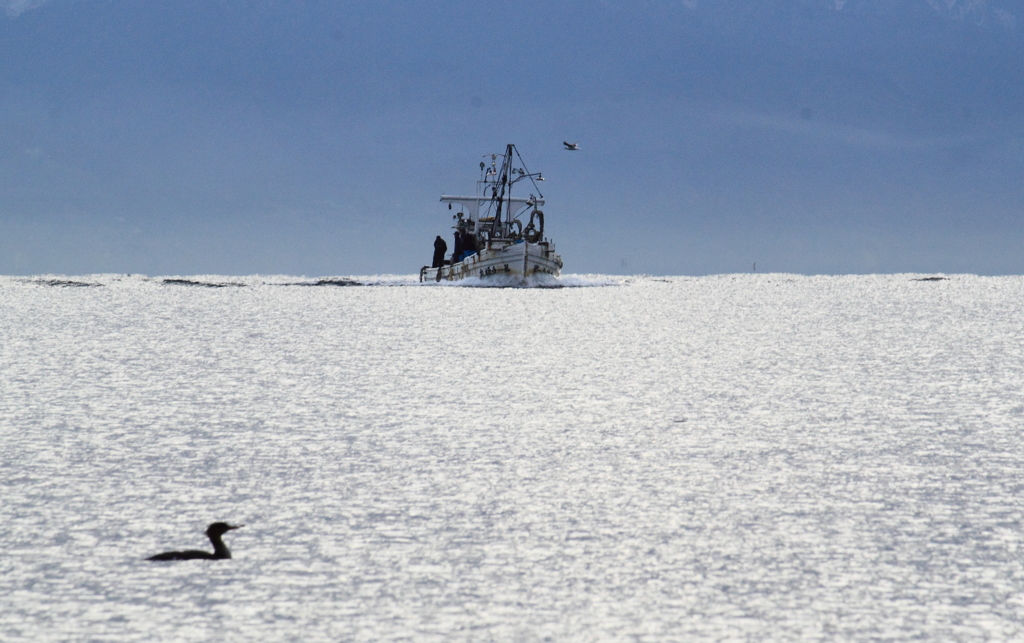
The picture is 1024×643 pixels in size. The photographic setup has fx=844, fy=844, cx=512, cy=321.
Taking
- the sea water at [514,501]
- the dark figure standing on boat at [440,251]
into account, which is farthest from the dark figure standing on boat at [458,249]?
the sea water at [514,501]

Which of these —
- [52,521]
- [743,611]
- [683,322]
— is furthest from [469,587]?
[683,322]

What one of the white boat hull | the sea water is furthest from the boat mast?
the sea water

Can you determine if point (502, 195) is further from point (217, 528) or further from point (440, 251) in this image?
point (217, 528)

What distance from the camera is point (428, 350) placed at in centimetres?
1070

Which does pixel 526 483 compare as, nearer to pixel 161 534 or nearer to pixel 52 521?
pixel 161 534

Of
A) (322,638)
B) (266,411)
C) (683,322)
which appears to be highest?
(683,322)

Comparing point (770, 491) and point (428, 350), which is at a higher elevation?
point (428, 350)

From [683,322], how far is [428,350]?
291 inches

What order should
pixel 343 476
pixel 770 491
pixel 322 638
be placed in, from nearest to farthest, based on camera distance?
pixel 322 638 → pixel 770 491 → pixel 343 476

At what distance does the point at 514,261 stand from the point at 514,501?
44.1m

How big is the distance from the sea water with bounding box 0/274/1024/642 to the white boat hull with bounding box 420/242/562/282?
38833 millimetres

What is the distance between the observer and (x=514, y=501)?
3824mm

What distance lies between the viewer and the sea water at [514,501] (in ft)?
8.50

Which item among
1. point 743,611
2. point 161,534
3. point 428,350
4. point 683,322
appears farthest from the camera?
point 683,322
